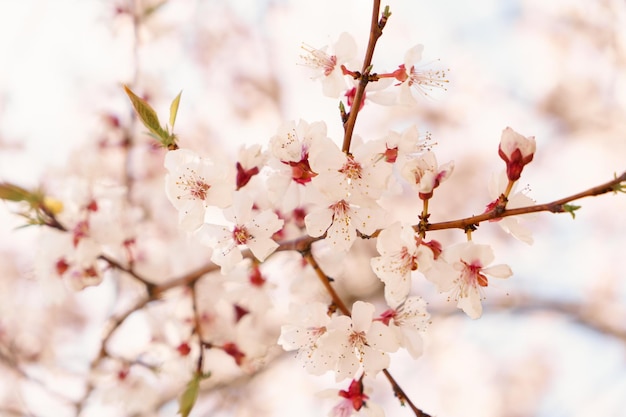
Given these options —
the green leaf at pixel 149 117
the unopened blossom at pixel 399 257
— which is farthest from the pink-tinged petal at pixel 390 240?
the green leaf at pixel 149 117

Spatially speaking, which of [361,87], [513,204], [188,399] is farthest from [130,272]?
[513,204]

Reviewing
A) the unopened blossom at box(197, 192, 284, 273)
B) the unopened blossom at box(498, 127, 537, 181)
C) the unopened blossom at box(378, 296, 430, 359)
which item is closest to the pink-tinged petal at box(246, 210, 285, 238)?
the unopened blossom at box(197, 192, 284, 273)

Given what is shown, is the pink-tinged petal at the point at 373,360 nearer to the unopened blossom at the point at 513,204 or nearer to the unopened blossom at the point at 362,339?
the unopened blossom at the point at 362,339

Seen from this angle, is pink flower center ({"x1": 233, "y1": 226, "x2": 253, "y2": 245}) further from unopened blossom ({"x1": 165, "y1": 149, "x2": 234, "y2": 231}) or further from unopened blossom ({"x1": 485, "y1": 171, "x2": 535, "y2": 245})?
unopened blossom ({"x1": 485, "y1": 171, "x2": 535, "y2": 245})

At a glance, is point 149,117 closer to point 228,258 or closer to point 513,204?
point 228,258

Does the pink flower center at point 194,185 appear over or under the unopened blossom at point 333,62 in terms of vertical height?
under

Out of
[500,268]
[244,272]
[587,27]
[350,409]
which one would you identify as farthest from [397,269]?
[587,27]
